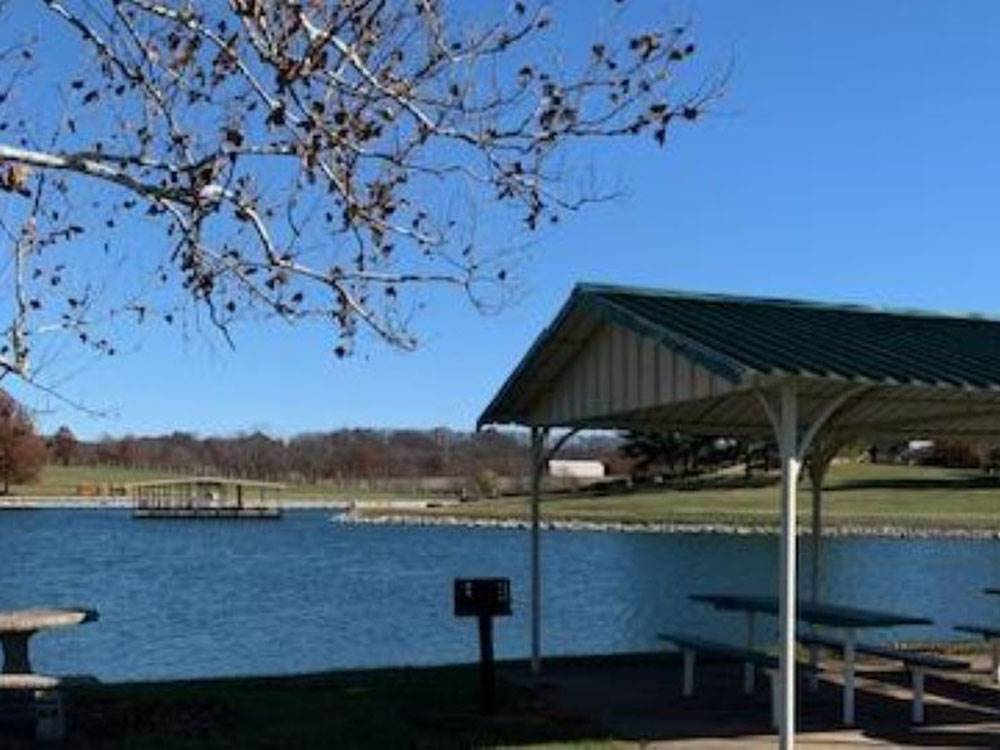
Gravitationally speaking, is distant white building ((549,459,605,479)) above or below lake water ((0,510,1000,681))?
above

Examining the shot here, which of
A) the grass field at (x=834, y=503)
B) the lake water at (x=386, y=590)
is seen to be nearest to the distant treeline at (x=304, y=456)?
the grass field at (x=834, y=503)

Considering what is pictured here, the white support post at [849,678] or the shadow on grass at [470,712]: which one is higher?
the white support post at [849,678]

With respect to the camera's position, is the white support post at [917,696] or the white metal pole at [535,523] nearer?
the white support post at [917,696]

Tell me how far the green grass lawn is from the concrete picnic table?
177 feet

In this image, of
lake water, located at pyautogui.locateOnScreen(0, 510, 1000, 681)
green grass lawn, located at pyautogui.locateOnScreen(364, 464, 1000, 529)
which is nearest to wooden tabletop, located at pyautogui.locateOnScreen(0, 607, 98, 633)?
lake water, located at pyautogui.locateOnScreen(0, 510, 1000, 681)

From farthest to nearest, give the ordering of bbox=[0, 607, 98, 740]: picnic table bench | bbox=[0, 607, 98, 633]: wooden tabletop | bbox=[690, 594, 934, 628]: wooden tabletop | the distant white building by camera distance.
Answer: the distant white building → bbox=[690, 594, 934, 628]: wooden tabletop → bbox=[0, 607, 98, 633]: wooden tabletop → bbox=[0, 607, 98, 740]: picnic table bench

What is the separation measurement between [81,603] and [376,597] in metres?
5.51

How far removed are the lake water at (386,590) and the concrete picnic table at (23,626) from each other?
25.9 feet

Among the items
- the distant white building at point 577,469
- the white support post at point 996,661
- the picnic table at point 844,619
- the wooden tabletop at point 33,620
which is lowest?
the white support post at point 996,661

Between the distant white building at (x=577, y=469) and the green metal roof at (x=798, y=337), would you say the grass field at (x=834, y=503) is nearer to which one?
the distant white building at (x=577, y=469)

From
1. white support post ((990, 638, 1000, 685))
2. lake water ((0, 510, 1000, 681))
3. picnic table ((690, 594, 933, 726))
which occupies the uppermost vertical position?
picnic table ((690, 594, 933, 726))

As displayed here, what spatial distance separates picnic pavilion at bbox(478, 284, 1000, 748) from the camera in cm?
930

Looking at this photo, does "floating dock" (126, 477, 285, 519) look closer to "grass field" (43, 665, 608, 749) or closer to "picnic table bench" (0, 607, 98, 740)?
"grass field" (43, 665, 608, 749)

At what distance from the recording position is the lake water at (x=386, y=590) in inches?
844
